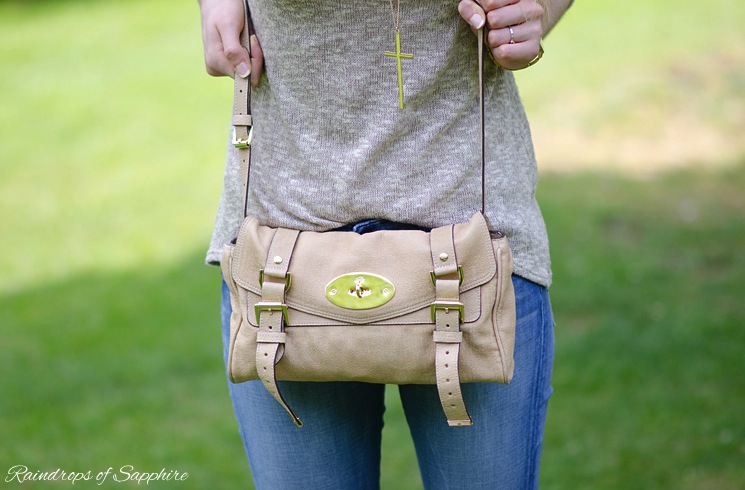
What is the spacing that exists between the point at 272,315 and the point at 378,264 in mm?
183

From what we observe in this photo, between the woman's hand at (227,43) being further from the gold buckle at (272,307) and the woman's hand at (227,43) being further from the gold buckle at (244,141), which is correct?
the gold buckle at (272,307)

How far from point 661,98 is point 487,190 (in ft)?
18.6

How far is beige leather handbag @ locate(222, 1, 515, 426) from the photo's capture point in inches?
50.9

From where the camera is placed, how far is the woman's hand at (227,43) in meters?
1.42

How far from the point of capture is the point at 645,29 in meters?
8.30

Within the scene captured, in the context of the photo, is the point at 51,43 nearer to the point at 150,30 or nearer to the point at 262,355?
the point at 150,30

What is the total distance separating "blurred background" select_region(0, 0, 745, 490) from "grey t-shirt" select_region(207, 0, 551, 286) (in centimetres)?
199

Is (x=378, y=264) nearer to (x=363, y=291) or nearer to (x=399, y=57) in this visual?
(x=363, y=291)

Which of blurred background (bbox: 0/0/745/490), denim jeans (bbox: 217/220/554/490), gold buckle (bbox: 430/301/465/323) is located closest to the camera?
gold buckle (bbox: 430/301/465/323)

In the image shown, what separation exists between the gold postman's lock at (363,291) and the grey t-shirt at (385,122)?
0.12 m

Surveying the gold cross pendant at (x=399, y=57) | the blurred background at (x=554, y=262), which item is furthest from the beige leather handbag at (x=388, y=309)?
the blurred background at (x=554, y=262)

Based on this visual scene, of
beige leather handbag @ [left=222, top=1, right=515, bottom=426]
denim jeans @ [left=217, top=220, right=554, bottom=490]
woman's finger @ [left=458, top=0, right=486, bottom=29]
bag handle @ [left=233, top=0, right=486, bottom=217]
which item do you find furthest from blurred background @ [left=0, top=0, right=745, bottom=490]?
woman's finger @ [left=458, top=0, right=486, bottom=29]

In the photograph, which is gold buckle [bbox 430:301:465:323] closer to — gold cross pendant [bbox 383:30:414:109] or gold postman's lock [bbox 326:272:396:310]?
gold postman's lock [bbox 326:272:396:310]

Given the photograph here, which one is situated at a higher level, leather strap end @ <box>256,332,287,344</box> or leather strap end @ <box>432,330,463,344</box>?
leather strap end @ <box>432,330,463,344</box>
